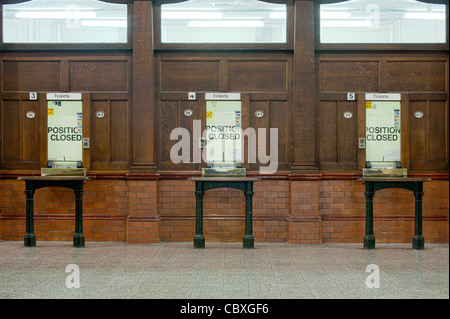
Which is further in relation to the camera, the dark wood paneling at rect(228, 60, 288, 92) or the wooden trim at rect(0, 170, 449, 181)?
the dark wood paneling at rect(228, 60, 288, 92)

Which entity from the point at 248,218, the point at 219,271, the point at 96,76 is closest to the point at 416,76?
the point at 248,218

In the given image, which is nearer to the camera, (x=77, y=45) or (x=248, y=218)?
(x=248, y=218)

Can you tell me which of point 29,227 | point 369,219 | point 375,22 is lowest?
point 29,227

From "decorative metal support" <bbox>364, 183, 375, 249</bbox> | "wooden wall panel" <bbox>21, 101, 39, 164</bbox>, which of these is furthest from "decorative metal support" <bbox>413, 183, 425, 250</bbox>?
"wooden wall panel" <bbox>21, 101, 39, 164</bbox>

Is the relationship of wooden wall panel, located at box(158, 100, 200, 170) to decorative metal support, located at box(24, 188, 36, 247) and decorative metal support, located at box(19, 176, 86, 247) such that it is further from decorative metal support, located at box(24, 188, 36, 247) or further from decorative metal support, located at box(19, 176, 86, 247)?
decorative metal support, located at box(24, 188, 36, 247)

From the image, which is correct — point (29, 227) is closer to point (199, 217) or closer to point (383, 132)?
point (199, 217)

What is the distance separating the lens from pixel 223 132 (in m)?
8.46

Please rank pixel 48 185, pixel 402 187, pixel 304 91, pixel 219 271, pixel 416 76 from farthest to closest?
pixel 416 76
pixel 304 91
pixel 48 185
pixel 402 187
pixel 219 271

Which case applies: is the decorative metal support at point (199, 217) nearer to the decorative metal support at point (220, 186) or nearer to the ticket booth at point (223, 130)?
the decorative metal support at point (220, 186)

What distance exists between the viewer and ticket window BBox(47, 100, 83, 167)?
8523mm

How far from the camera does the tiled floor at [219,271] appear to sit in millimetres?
5379

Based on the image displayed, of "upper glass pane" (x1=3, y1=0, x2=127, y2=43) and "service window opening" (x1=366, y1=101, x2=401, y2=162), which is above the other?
"upper glass pane" (x1=3, y1=0, x2=127, y2=43)

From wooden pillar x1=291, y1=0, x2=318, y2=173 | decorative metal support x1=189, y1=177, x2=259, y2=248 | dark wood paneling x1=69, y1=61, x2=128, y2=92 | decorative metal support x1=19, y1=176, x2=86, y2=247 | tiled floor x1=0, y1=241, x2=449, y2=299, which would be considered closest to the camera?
tiled floor x1=0, y1=241, x2=449, y2=299

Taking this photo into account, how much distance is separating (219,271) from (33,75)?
4.45 metres
